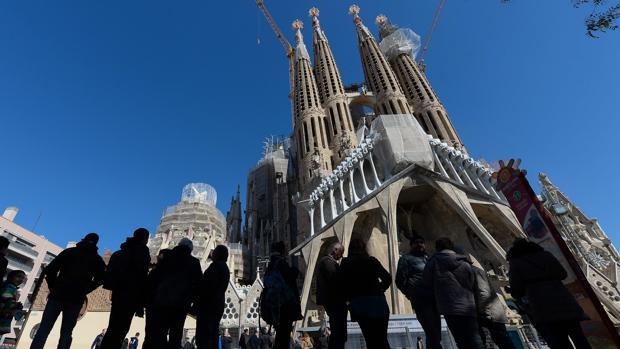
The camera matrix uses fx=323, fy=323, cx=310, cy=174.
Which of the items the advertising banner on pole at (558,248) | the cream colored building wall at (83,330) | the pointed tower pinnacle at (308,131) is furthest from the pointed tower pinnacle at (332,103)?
the advertising banner on pole at (558,248)

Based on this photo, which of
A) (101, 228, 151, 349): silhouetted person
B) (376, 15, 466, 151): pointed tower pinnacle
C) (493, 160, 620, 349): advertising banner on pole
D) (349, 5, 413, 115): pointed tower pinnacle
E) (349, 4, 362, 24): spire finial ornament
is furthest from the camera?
(349, 4, 362, 24): spire finial ornament

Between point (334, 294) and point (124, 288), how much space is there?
215 cm

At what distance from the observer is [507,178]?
5.67 m

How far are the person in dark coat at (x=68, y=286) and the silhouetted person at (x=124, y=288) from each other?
32cm

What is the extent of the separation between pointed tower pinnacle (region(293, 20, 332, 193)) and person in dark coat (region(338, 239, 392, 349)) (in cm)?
1844

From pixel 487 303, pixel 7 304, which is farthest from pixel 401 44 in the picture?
pixel 7 304

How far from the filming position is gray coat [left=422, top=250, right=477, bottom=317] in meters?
2.89

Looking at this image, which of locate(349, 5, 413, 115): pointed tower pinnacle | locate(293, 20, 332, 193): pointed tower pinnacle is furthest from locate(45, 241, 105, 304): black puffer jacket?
locate(349, 5, 413, 115): pointed tower pinnacle

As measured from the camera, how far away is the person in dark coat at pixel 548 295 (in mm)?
2746

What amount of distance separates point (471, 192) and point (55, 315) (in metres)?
17.1

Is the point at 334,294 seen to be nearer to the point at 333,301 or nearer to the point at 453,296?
the point at 333,301

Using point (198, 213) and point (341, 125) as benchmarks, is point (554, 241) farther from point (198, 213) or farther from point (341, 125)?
point (198, 213)

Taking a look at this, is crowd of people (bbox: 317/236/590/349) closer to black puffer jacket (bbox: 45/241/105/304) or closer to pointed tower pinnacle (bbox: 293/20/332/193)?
black puffer jacket (bbox: 45/241/105/304)

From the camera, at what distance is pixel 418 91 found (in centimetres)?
2955
